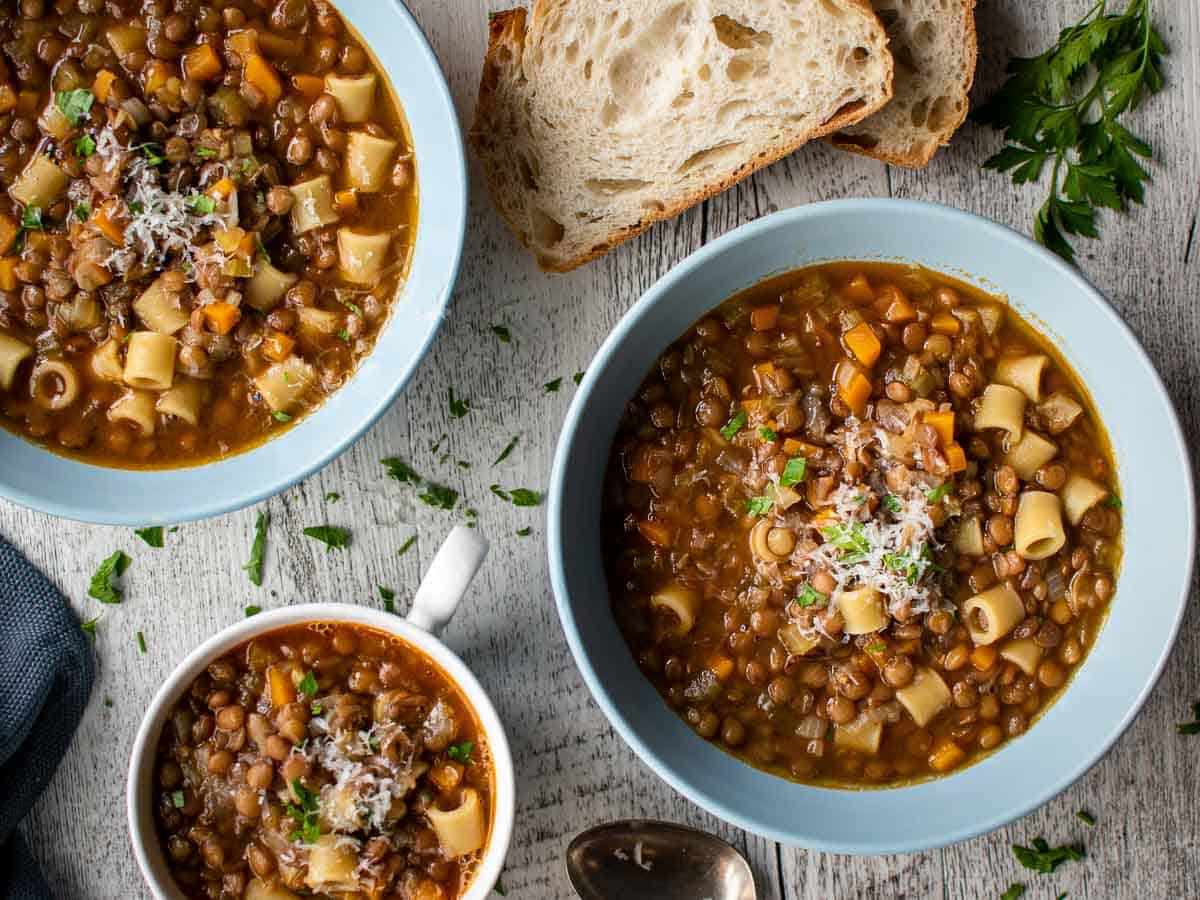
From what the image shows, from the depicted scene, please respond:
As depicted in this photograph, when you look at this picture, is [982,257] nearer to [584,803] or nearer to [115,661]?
[584,803]

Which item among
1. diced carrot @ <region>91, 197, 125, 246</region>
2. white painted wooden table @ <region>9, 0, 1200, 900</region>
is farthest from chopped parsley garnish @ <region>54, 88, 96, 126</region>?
white painted wooden table @ <region>9, 0, 1200, 900</region>

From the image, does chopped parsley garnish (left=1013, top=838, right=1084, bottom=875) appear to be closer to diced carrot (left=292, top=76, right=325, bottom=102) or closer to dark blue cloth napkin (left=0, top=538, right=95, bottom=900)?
dark blue cloth napkin (left=0, top=538, right=95, bottom=900)

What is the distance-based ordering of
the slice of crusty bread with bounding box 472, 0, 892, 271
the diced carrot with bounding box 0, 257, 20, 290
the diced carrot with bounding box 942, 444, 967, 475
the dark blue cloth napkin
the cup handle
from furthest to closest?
the dark blue cloth napkin < the slice of crusty bread with bounding box 472, 0, 892, 271 < the diced carrot with bounding box 0, 257, 20, 290 < the diced carrot with bounding box 942, 444, 967, 475 < the cup handle

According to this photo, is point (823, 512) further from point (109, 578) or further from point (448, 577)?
point (109, 578)

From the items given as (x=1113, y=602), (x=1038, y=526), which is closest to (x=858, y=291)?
(x=1038, y=526)

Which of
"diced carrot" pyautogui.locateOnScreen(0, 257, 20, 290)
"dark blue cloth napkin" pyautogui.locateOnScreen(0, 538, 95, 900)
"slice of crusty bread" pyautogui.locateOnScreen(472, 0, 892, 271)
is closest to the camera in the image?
"diced carrot" pyautogui.locateOnScreen(0, 257, 20, 290)

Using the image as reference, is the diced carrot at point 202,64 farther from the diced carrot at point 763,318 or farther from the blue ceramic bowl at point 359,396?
the diced carrot at point 763,318

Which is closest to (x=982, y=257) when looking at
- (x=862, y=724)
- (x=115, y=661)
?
(x=862, y=724)
